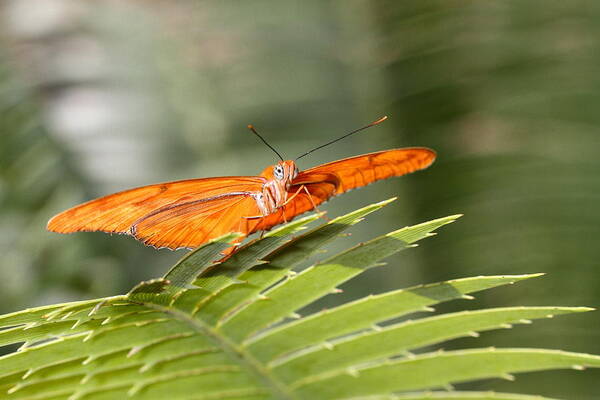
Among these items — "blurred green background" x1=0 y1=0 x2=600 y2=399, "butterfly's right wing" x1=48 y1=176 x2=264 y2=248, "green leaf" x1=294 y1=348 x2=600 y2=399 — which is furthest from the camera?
"blurred green background" x1=0 y1=0 x2=600 y2=399

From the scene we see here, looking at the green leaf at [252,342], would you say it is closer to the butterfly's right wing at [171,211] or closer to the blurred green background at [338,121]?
the butterfly's right wing at [171,211]

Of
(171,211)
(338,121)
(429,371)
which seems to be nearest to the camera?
(429,371)

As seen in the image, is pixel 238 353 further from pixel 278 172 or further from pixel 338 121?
pixel 338 121

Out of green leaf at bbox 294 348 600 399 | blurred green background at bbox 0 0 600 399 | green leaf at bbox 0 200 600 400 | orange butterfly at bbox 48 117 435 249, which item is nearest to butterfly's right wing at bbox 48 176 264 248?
orange butterfly at bbox 48 117 435 249

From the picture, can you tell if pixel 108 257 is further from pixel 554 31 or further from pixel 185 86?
pixel 554 31

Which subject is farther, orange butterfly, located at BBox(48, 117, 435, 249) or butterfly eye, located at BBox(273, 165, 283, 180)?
butterfly eye, located at BBox(273, 165, 283, 180)

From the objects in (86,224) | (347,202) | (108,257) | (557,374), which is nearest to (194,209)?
(86,224)

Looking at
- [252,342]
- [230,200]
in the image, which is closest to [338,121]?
[230,200]

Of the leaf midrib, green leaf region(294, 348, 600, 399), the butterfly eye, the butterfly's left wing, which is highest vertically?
the butterfly eye

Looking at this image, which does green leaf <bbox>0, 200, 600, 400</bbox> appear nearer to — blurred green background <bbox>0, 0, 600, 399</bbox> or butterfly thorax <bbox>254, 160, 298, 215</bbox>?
butterfly thorax <bbox>254, 160, 298, 215</bbox>
